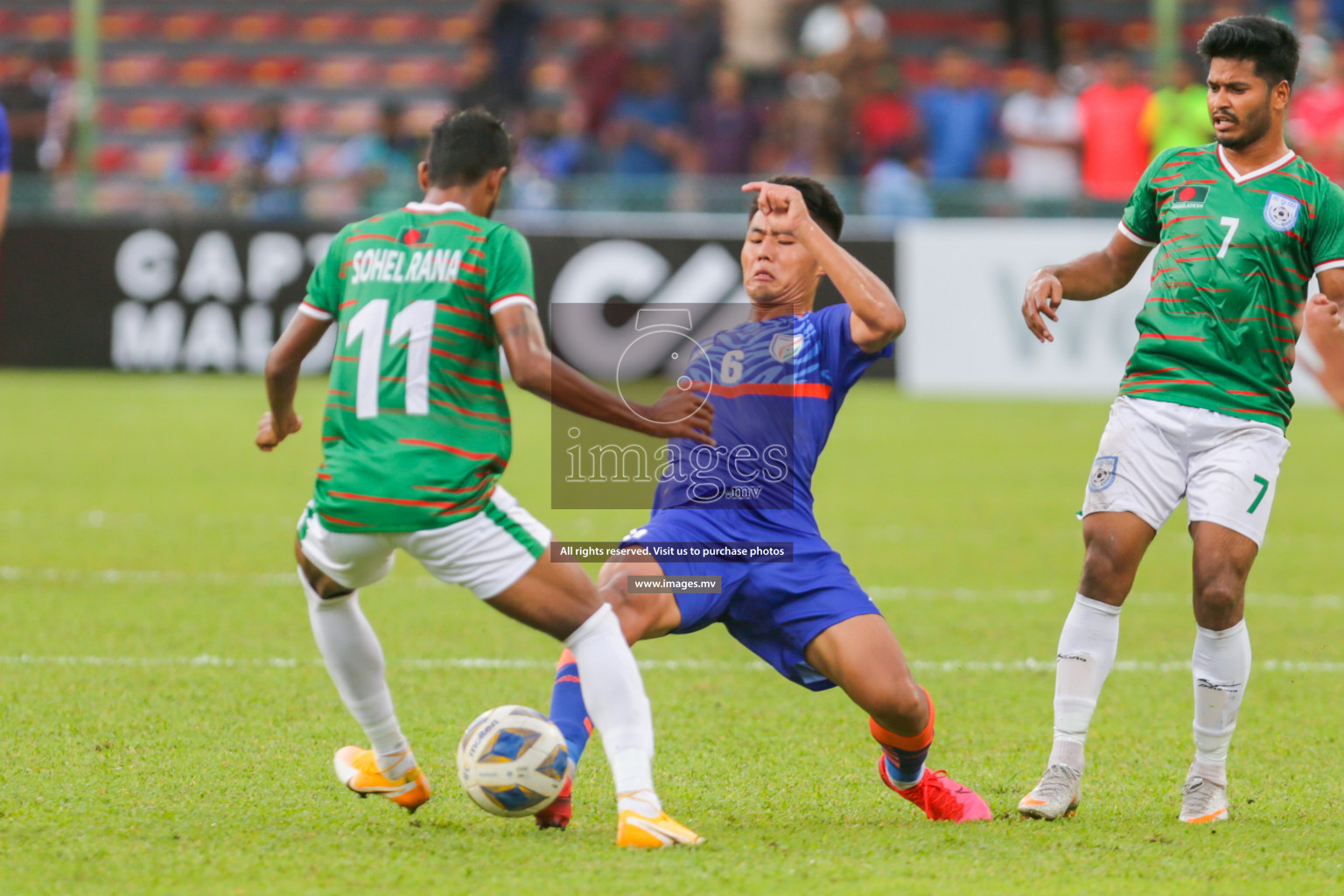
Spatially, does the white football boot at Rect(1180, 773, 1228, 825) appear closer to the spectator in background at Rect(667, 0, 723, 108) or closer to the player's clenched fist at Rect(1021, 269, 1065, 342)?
the player's clenched fist at Rect(1021, 269, 1065, 342)

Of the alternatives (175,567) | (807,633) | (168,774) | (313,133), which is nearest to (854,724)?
(807,633)

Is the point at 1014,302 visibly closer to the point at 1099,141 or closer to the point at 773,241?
the point at 1099,141

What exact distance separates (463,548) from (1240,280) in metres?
2.22

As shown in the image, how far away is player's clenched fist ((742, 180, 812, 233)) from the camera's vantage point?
14.3 feet

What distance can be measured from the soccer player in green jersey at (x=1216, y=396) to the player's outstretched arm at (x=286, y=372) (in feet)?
6.24

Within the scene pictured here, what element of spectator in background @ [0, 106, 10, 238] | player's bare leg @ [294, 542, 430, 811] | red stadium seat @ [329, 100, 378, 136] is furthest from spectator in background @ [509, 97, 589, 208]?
player's bare leg @ [294, 542, 430, 811]

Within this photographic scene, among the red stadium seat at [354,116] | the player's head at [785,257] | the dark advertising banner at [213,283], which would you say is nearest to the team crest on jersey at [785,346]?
the player's head at [785,257]

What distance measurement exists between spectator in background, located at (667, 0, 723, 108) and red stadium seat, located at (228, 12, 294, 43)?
7.92 m

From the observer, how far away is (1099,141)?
16016 mm

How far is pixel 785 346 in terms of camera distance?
186 inches

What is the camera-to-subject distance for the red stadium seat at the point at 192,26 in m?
23.8

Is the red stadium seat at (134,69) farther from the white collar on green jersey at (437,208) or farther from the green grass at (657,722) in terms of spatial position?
the white collar on green jersey at (437,208)

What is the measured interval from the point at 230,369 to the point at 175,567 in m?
8.39

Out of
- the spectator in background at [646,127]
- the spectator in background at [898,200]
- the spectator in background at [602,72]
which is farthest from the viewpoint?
the spectator in background at [602,72]
